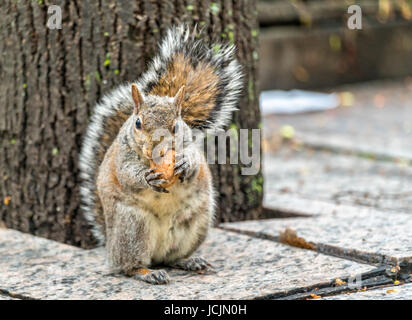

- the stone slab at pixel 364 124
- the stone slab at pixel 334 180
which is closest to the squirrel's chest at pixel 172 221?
the stone slab at pixel 334 180

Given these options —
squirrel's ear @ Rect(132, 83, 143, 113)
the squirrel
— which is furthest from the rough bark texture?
squirrel's ear @ Rect(132, 83, 143, 113)

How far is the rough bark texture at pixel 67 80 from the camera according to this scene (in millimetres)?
3527

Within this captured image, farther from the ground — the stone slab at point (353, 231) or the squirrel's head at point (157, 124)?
the squirrel's head at point (157, 124)

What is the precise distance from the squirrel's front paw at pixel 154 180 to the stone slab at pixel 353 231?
2.83 ft

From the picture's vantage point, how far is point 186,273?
10.2 feet

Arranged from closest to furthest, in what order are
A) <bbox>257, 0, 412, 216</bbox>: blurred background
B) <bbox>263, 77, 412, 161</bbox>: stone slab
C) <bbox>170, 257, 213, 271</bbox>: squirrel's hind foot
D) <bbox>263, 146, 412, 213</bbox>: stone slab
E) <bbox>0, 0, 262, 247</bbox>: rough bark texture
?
<bbox>170, 257, 213, 271</bbox>: squirrel's hind foot → <bbox>0, 0, 262, 247</bbox>: rough bark texture → <bbox>263, 146, 412, 213</bbox>: stone slab → <bbox>257, 0, 412, 216</bbox>: blurred background → <bbox>263, 77, 412, 161</bbox>: stone slab

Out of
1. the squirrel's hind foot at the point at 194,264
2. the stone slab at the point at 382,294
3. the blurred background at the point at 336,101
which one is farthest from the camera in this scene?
the blurred background at the point at 336,101

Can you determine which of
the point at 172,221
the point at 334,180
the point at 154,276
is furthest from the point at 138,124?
the point at 334,180

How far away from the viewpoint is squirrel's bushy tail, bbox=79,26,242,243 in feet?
10.5

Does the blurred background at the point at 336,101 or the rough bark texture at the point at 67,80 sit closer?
the rough bark texture at the point at 67,80

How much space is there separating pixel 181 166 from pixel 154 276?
0.44 m

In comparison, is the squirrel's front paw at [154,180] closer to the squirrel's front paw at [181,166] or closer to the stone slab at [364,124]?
the squirrel's front paw at [181,166]

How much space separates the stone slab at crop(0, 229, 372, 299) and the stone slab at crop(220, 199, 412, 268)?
93 millimetres

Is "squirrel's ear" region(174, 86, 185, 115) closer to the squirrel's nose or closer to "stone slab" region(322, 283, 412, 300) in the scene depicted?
the squirrel's nose
